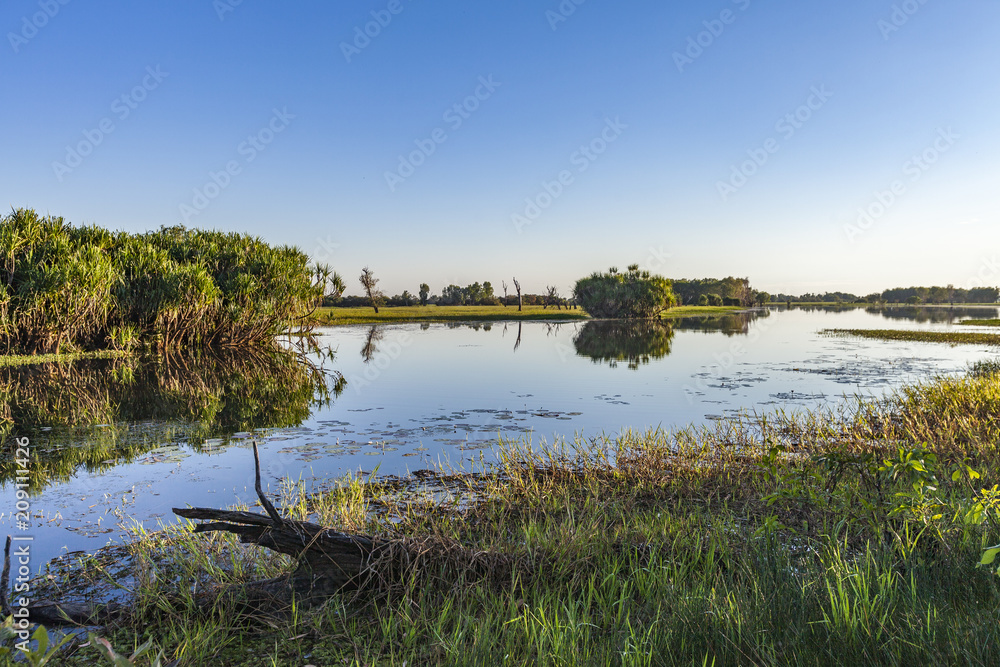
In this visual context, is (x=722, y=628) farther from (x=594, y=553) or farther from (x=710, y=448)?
(x=710, y=448)

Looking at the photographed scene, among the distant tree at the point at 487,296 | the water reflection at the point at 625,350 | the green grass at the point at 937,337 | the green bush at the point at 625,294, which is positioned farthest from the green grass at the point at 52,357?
the distant tree at the point at 487,296

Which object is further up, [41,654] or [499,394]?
[41,654]

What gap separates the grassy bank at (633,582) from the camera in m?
3.04

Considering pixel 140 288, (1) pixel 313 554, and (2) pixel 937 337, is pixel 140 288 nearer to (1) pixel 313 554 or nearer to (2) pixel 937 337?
(1) pixel 313 554

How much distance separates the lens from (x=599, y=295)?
74750 mm

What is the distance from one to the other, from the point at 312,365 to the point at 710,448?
61.9ft

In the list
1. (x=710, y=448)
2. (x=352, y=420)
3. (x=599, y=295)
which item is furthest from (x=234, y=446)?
(x=599, y=295)

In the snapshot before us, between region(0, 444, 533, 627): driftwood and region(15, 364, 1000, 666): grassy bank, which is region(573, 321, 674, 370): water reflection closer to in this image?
region(15, 364, 1000, 666): grassy bank

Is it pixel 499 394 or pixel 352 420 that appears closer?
pixel 352 420

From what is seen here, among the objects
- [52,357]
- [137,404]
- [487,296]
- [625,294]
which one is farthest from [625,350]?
[487,296]

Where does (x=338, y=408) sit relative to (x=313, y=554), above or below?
below

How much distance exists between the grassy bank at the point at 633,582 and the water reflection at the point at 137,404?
5.38 m

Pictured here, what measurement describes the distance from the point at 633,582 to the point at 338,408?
11.0 metres

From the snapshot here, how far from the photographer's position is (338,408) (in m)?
14.0
